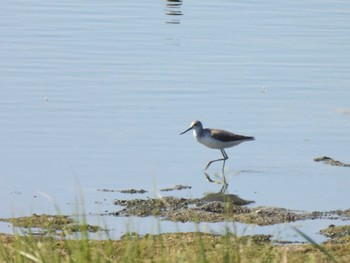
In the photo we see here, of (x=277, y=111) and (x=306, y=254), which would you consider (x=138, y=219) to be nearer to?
(x=306, y=254)

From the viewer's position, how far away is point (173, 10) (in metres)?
27.6

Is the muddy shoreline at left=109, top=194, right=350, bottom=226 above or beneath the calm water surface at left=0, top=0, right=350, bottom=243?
beneath

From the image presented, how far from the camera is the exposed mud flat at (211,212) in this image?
11023 millimetres

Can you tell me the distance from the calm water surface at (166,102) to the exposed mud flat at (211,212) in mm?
273

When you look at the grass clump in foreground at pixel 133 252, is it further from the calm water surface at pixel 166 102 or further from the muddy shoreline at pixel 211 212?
the muddy shoreline at pixel 211 212

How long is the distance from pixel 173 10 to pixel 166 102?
35.8ft

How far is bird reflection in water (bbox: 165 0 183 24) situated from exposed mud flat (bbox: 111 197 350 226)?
14.4 metres

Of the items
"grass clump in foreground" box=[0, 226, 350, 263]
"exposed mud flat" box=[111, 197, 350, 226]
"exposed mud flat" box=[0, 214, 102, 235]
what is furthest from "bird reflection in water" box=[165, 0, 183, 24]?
"grass clump in foreground" box=[0, 226, 350, 263]

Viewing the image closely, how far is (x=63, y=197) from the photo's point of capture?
469 inches

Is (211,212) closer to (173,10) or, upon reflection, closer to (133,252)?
(133,252)

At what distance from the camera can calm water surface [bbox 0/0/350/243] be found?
12.7m

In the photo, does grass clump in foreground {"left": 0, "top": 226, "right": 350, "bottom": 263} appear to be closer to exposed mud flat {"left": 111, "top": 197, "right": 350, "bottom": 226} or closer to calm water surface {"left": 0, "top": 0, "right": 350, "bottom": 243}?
calm water surface {"left": 0, "top": 0, "right": 350, "bottom": 243}

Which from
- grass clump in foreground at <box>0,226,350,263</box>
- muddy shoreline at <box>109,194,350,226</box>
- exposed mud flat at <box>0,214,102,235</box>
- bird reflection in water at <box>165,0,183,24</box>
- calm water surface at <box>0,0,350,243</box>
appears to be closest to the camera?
grass clump in foreground at <box>0,226,350,263</box>

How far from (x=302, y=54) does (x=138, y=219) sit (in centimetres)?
A: 1111
